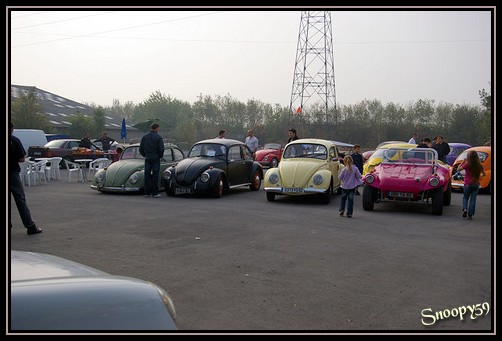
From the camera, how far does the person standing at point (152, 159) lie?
46.9ft

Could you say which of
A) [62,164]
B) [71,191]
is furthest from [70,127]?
[71,191]

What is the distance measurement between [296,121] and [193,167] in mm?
30065

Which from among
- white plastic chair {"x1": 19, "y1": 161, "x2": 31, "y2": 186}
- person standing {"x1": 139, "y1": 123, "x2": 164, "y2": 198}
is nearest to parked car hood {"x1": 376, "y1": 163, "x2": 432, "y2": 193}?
person standing {"x1": 139, "y1": 123, "x2": 164, "y2": 198}

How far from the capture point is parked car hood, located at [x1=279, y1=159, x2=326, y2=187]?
13.3 metres

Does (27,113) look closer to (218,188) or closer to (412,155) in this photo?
(218,188)

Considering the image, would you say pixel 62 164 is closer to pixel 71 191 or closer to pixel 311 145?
pixel 71 191

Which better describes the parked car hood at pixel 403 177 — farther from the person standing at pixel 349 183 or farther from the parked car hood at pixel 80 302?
the parked car hood at pixel 80 302

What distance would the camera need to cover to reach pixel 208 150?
1564 cm

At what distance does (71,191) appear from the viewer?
15734 mm

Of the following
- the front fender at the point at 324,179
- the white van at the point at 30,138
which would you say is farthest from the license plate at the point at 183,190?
the white van at the point at 30,138

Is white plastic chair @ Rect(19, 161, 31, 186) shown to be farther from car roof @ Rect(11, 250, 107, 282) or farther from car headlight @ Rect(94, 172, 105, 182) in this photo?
car roof @ Rect(11, 250, 107, 282)

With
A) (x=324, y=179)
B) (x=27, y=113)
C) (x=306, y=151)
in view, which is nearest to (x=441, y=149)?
(x=306, y=151)

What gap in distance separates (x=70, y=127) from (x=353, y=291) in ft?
133

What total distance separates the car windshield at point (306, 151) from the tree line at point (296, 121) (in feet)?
64.3
